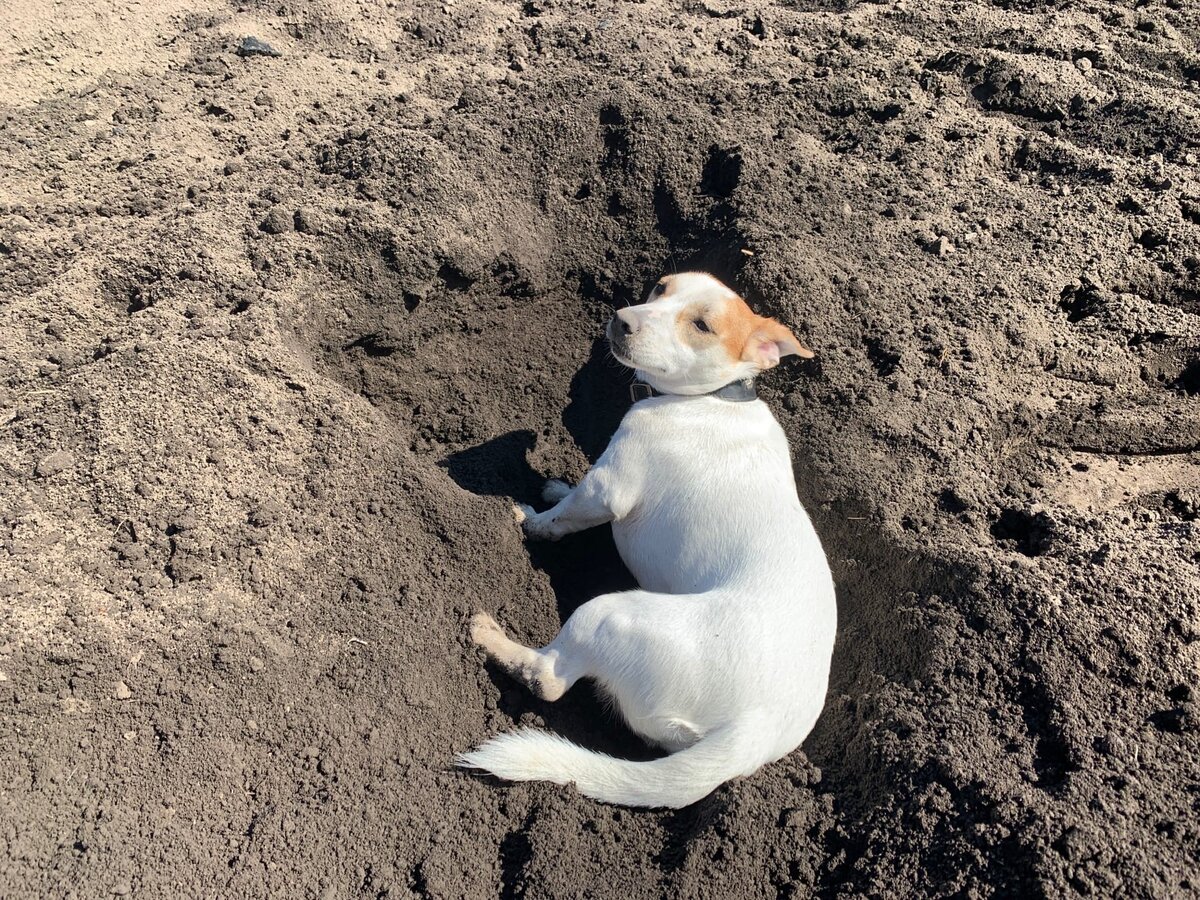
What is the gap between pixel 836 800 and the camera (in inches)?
126

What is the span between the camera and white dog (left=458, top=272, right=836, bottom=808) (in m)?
3.11

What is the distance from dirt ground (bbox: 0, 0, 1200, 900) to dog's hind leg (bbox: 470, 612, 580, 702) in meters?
0.10

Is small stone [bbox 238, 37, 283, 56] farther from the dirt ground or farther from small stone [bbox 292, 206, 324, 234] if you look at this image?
small stone [bbox 292, 206, 324, 234]

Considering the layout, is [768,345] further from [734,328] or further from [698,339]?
[698,339]

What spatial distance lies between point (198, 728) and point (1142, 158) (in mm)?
6438

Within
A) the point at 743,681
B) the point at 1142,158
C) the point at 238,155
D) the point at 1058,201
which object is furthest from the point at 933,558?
the point at 238,155

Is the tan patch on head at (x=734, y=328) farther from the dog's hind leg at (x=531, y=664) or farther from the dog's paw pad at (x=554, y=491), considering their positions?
the dog's hind leg at (x=531, y=664)

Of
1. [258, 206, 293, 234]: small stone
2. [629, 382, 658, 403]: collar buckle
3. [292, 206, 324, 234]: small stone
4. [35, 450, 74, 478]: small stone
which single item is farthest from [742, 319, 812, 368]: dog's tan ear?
[35, 450, 74, 478]: small stone

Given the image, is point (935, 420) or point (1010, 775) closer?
point (1010, 775)

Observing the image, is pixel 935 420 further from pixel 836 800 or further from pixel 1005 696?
pixel 836 800

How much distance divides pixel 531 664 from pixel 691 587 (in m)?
0.75

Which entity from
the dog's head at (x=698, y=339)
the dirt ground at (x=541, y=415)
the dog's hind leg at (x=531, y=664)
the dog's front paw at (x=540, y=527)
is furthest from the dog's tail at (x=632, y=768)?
the dog's head at (x=698, y=339)

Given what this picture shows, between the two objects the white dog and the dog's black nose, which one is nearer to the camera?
the white dog

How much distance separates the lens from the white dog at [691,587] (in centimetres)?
311
